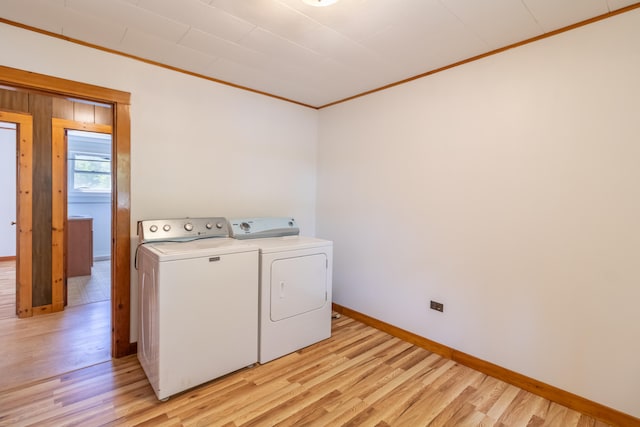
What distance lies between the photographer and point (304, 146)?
3.54 meters

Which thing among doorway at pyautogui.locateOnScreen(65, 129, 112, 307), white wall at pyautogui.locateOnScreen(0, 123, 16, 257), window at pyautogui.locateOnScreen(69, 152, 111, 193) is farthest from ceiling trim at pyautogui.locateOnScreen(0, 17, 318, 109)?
white wall at pyautogui.locateOnScreen(0, 123, 16, 257)

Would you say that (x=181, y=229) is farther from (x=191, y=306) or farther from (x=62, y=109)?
(x=62, y=109)

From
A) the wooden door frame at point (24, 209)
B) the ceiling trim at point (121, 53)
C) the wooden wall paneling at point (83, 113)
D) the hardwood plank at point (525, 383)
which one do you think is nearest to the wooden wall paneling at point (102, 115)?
the wooden wall paneling at point (83, 113)

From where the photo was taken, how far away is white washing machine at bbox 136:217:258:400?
1874 millimetres

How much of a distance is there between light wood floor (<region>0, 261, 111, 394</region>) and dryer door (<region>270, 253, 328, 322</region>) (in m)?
1.40

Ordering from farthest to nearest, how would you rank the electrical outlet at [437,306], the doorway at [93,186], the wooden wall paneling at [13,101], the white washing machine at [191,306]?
the doorway at [93,186]
the wooden wall paneling at [13,101]
the electrical outlet at [437,306]
the white washing machine at [191,306]

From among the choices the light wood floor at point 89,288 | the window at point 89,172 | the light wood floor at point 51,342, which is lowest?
the light wood floor at point 51,342

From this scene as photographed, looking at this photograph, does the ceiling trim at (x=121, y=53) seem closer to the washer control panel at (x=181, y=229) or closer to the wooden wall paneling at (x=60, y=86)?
the wooden wall paneling at (x=60, y=86)

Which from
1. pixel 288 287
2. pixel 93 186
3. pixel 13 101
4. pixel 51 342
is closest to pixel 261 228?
pixel 288 287

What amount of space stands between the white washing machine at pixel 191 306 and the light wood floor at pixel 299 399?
0.10m

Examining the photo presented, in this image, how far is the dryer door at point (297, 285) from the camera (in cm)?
238

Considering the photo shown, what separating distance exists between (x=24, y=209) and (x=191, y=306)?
2.60m

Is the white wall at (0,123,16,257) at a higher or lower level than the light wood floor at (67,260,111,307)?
higher

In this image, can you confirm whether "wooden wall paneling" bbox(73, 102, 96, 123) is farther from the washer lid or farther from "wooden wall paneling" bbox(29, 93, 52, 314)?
the washer lid
